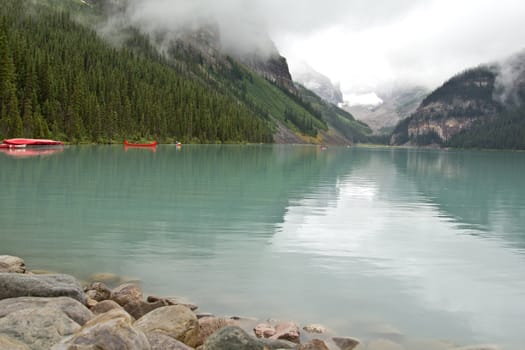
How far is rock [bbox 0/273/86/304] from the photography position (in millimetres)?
11594

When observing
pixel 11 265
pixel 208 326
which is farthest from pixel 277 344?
pixel 11 265

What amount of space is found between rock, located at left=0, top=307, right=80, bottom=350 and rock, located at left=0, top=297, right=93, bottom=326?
611mm

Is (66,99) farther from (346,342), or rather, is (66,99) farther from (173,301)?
(346,342)

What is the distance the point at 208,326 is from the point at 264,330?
137 centimetres

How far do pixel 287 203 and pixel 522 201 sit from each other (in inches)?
841

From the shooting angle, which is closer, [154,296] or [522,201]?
[154,296]

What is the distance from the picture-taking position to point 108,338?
8.02 meters

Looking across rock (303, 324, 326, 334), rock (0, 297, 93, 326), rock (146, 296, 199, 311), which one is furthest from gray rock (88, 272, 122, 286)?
rock (303, 324, 326, 334)

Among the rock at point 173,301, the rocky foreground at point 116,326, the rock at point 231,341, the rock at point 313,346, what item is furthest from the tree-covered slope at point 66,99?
the rock at point 313,346

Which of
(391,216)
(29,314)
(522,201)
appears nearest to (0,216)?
(29,314)

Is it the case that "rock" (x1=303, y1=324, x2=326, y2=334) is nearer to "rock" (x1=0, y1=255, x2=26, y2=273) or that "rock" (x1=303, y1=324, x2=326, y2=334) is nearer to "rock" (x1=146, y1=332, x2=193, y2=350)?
"rock" (x1=146, y1=332, x2=193, y2=350)

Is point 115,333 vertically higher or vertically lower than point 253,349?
higher

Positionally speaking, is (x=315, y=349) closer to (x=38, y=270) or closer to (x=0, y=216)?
(x=38, y=270)

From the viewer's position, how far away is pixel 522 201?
4175 centimetres
